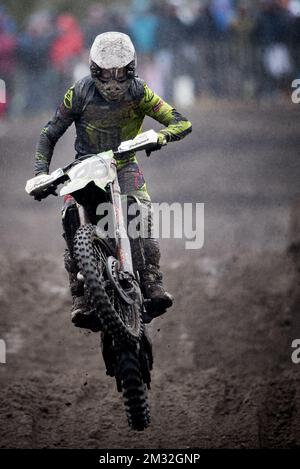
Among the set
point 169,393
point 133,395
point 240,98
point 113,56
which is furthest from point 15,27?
point 133,395

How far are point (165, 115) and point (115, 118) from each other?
45cm

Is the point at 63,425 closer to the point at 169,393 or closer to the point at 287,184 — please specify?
the point at 169,393

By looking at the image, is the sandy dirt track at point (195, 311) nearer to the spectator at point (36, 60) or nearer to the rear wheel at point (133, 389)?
the spectator at point (36, 60)

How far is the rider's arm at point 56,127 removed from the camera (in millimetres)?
10641

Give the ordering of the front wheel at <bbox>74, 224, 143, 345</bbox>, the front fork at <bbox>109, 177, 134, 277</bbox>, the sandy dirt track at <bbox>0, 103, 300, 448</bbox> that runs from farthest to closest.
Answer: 1. the sandy dirt track at <bbox>0, 103, 300, 448</bbox>
2. the front fork at <bbox>109, 177, 134, 277</bbox>
3. the front wheel at <bbox>74, 224, 143, 345</bbox>

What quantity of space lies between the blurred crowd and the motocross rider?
242 inches

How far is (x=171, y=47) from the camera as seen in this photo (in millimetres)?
17875

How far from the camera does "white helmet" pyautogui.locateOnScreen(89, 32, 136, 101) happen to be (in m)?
10.2

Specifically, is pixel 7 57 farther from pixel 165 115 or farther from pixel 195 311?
pixel 165 115

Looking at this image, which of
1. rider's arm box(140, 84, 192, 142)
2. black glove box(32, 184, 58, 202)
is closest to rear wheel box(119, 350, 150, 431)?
Answer: black glove box(32, 184, 58, 202)

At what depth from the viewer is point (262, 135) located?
18844mm

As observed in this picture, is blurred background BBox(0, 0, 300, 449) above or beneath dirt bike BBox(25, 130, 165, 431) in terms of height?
above

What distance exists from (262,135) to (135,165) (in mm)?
A: 8259

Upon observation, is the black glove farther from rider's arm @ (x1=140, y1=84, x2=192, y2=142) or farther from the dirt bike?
rider's arm @ (x1=140, y1=84, x2=192, y2=142)
